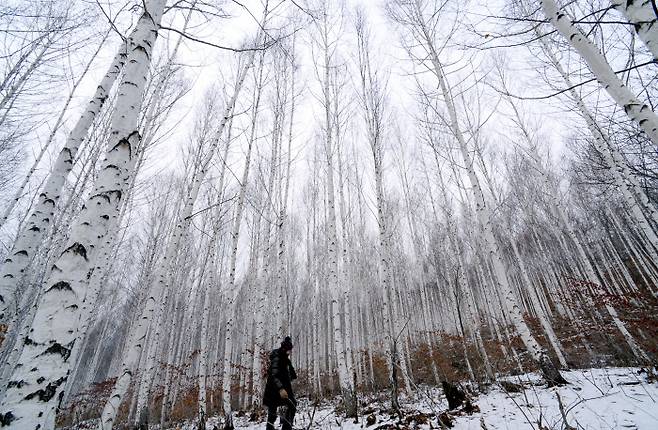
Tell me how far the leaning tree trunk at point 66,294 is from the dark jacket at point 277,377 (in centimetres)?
290

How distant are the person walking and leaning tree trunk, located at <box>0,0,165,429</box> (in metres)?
2.90

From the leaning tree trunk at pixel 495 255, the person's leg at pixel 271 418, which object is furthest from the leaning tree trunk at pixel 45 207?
the leaning tree trunk at pixel 495 255

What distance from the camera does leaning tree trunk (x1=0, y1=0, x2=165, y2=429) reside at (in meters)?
1.57

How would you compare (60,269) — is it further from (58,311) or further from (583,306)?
(583,306)

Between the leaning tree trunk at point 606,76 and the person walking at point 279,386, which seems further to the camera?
the person walking at point 279,386

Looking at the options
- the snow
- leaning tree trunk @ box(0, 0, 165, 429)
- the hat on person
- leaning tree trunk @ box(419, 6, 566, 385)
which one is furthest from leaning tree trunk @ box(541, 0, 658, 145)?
the hat on person

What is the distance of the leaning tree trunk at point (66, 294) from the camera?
1574mm

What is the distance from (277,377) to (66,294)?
3397mm

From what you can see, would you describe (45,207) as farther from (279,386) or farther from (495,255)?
(495,255)

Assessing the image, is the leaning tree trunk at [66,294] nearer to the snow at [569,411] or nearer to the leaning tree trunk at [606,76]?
the snow at [569,411]

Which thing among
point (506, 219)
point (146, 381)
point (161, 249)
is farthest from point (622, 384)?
point (161, 249)

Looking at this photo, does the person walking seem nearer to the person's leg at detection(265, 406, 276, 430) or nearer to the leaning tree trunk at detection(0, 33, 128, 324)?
the person's leg at detection(265, 406, 276, 430)

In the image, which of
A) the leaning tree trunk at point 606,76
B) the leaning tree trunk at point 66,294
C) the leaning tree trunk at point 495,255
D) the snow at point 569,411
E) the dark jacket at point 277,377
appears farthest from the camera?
the leaning tree trunk at point 495,255

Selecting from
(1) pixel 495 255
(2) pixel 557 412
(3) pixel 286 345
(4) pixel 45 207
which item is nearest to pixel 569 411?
(2) pixel 557 412
